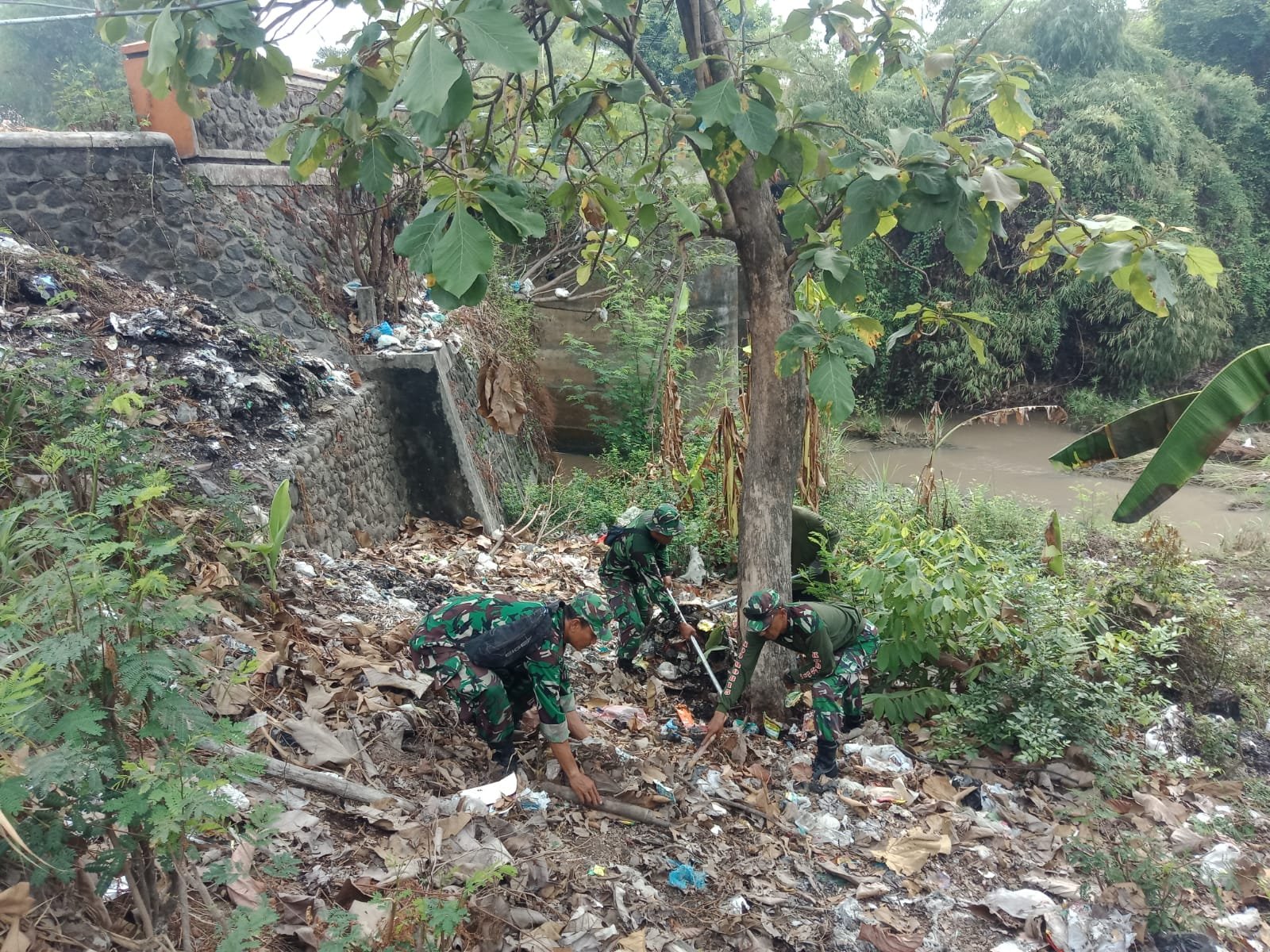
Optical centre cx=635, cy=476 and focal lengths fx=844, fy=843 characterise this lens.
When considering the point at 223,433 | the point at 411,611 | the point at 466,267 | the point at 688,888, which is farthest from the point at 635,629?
the point at 466,267

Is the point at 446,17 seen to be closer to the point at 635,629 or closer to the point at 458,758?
the point at 458,758

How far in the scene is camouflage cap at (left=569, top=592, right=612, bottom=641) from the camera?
3.82 metres

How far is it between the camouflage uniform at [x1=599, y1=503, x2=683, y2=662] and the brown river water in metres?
3.30

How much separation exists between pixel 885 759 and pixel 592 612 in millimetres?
1887

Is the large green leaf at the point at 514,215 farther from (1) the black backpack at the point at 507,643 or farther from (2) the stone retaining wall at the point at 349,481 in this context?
(2) the stone retaining wall at the point at 349,481

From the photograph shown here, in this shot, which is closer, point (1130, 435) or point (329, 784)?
point (329, 784)

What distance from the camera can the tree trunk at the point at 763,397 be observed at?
172 inches

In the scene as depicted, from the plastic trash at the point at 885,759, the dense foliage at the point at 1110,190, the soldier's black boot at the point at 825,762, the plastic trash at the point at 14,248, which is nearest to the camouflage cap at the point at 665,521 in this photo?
the soldier's black boot at the point at 825,762

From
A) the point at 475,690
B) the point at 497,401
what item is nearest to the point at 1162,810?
the point at 475,690

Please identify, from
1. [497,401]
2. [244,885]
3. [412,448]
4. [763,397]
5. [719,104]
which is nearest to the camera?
[244,885]

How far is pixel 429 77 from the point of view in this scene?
1883mm

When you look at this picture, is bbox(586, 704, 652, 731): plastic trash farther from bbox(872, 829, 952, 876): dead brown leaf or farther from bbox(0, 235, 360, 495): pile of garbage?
bbox(0, 235, 360, 495): pile of garbage

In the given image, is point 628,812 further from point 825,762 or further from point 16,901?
point 16,901

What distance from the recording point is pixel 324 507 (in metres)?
6.18
